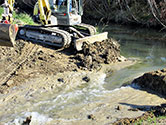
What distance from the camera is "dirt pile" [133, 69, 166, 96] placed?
21.1ft

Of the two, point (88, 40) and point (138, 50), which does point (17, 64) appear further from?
point (138, 50)

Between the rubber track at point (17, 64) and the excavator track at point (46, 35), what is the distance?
2.09 feet

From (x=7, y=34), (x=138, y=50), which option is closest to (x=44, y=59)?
(x=7, y=34)

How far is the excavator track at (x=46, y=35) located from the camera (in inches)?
386

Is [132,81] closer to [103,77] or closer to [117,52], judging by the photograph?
[103,77]

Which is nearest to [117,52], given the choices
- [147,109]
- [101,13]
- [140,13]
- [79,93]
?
[79,93]

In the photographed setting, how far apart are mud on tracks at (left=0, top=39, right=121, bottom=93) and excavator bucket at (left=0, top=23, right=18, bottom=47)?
262mm

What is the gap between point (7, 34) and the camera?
949 cm

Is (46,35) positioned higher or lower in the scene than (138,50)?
higher

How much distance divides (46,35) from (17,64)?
2394 millimetres

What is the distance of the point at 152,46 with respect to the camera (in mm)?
13164

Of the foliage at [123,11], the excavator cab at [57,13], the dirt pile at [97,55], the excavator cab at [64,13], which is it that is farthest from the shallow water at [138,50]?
the excavator cab at [57,13]

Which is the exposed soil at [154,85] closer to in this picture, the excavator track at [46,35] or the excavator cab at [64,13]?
the excavator track at [46,35]

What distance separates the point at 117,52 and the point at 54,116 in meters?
5.19
